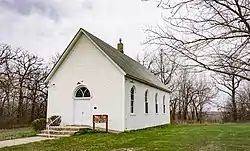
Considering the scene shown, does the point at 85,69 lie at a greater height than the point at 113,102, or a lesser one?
greater

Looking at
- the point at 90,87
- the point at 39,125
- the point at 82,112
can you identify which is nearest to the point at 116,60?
the point at 90,87

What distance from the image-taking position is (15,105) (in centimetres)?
3067

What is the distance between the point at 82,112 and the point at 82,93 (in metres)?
1.21

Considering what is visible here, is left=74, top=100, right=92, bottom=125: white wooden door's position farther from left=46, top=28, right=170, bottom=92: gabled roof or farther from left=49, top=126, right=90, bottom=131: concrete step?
left=46, top=28, right=170, bottom=92: gabled roof

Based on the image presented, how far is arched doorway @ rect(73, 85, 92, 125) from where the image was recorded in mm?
18062

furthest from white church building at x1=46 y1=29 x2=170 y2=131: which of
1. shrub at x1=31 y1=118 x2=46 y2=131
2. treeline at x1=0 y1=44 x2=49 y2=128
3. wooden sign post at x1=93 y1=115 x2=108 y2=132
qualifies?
treeline at x1=0 y1=44 x2=49 y2=128

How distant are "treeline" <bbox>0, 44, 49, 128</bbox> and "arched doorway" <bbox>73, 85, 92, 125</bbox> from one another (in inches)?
488

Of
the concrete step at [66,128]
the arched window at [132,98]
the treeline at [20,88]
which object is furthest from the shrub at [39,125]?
the treeline at [20,88]

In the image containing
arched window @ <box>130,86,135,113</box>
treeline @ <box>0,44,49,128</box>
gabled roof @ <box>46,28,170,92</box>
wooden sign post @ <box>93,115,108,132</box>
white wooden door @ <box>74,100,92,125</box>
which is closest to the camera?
wooden sign post @ <box>93,115,108,132</box>

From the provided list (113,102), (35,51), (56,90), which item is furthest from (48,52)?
(113,102)

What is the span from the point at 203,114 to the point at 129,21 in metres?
Answer: 38.1

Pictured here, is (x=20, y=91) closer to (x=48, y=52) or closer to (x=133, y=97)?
(x=48, y=52)

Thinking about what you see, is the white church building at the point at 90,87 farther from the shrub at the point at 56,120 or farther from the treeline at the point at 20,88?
the treeline at the point at 20,88

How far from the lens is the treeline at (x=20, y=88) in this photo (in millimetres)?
29375
